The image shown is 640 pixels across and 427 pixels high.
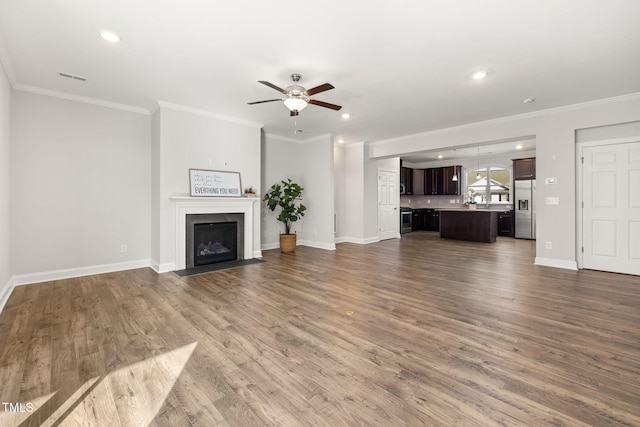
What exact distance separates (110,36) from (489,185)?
10903 mm

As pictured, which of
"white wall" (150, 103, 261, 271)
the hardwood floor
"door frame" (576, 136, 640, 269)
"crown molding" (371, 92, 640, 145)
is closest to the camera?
the hardwood floor

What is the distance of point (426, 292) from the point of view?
3.71m

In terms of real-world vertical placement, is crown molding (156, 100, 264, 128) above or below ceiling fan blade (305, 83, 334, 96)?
above

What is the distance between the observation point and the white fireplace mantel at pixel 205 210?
4.86 metres

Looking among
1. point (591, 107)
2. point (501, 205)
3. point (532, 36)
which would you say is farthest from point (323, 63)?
point (501, 205)

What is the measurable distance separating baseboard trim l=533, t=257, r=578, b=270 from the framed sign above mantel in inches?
217

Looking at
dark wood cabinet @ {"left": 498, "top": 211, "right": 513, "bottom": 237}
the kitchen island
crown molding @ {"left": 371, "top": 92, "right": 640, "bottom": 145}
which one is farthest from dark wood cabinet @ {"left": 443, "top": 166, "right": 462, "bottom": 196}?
crown molding @ {"left": 371, "top": 92, "right": 640, "bottom": 145}

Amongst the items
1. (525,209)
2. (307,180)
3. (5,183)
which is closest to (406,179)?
(525,209)

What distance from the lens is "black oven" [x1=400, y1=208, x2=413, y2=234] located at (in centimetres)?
1032

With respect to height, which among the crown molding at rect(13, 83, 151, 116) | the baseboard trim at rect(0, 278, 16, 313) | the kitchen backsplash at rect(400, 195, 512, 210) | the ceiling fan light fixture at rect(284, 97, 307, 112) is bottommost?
the baseboard trim at rect(0, 278, 16, 313)

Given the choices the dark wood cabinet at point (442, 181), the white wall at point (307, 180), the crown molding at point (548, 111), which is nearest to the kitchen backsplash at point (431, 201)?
the dark wood cabinet at point (442, 181)

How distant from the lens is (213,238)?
5371mm

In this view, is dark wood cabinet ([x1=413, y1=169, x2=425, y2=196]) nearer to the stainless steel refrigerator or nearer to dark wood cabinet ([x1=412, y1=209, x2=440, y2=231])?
dark wood cabinet ([x1=412, y1=209, x2=440, y2=231])

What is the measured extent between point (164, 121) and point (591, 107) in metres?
6.75
